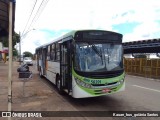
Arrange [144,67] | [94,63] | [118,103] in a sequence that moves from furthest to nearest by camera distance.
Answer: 1. [144,67]
2. [118,103]
3. [94,63]

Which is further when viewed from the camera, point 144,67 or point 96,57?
point 144,67

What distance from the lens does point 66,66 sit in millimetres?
10812

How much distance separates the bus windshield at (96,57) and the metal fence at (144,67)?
1468cm

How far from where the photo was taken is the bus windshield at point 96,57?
375 inches

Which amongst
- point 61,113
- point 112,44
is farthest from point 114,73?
point 61,113

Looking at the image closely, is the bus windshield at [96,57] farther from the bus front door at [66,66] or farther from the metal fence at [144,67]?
the metal fence at [144,67]

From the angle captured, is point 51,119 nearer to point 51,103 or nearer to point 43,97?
point 51,103

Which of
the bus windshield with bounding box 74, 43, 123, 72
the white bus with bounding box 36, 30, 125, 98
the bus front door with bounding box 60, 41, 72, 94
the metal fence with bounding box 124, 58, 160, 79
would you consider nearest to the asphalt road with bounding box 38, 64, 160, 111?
the white bus with bounding box 36, 30, 125, 98

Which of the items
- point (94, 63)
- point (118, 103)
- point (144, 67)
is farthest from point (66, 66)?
point (144, 67)

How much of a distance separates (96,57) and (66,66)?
1719mm

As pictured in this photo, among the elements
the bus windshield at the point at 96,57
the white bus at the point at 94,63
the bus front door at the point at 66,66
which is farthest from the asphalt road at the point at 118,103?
the bus windshield at the point at 96,57

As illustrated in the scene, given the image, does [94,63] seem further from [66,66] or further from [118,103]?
[118,103]

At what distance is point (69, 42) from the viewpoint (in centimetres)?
1041

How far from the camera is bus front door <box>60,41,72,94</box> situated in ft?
33.6
